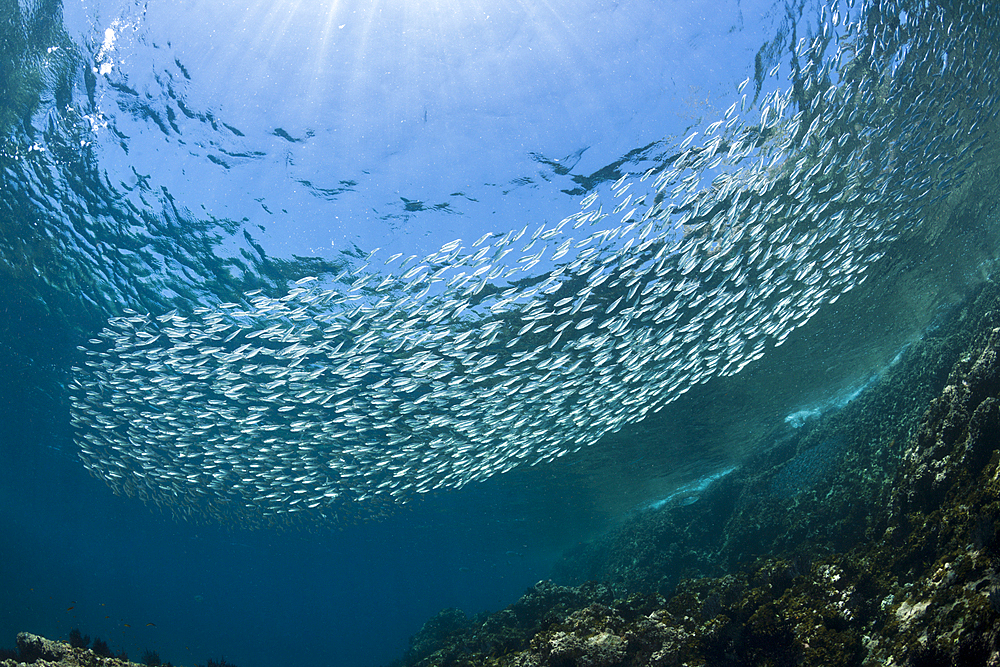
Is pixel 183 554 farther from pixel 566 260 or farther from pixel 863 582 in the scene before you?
pixel 863 582

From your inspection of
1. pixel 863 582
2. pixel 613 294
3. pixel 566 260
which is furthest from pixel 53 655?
pixel 613 294

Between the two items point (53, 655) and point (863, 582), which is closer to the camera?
point (863, 582)

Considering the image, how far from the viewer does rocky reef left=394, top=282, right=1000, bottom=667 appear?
384 cm

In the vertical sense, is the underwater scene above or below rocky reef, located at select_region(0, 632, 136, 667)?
above

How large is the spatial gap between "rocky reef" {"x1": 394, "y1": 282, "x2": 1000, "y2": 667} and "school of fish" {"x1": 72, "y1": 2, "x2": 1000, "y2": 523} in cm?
413

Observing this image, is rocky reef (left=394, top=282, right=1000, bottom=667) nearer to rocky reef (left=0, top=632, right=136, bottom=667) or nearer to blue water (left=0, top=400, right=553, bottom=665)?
rocky reef (left=0, top=632, right=136, bottom=667)

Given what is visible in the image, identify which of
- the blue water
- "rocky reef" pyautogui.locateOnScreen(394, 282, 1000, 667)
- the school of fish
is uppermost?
the blue water

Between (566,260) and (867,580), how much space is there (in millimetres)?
7435

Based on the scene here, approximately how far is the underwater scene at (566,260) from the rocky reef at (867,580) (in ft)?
0.17

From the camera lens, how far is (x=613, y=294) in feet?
38.8

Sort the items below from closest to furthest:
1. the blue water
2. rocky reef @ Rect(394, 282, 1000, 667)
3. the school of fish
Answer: rocky reef @ Rect(394, 282, 1000, 667)
the school of fish
the blue water

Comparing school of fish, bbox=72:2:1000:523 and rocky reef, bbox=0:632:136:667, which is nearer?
rocky reef, bbox=0:632:136:667

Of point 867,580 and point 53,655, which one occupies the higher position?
point 53,655

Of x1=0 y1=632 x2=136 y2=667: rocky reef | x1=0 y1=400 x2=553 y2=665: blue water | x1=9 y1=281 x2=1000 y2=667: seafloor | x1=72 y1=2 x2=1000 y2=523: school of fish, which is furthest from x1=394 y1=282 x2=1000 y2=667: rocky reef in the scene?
x1=0 y1=400 x2=553 y2=665: blue water
